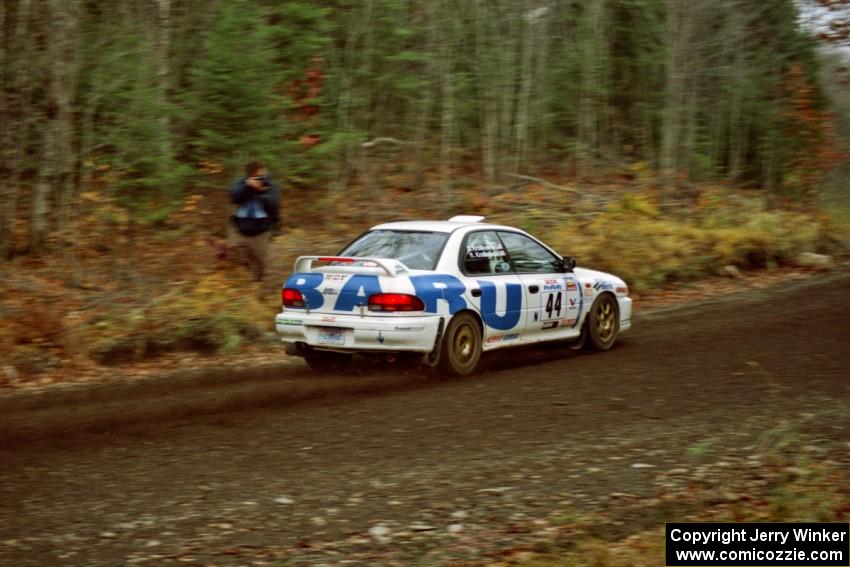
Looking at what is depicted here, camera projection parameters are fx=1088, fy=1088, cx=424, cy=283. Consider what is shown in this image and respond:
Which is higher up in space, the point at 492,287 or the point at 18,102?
the point at 18,102

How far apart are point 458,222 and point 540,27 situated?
12.0m

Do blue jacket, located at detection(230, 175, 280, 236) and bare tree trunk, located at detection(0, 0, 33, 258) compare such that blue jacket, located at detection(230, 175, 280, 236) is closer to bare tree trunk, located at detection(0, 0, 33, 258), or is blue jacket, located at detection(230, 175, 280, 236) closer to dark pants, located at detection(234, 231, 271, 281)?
dark pants, located at detection(234, 231, 271, 281)

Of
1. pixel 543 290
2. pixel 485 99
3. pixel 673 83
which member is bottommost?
pixel 543 290

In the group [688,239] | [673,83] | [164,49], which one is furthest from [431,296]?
[673,83]

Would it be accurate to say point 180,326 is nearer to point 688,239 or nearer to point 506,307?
point 506,307

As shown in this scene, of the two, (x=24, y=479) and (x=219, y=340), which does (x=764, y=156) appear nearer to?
(x=219, y=340)

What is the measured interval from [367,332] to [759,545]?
5.50 meters

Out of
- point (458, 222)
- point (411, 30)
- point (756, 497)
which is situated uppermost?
point (411, 30)

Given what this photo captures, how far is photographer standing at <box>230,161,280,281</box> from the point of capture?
1484 cm

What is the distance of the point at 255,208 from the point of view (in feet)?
48.6

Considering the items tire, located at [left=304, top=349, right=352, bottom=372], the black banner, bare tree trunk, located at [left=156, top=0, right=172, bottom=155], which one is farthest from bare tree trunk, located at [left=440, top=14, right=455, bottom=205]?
the black banner

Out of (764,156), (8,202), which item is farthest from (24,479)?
Result: (764,156)

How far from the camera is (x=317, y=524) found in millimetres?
6059

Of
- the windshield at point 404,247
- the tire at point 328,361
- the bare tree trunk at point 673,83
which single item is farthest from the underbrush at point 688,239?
the tire at point 328,361
